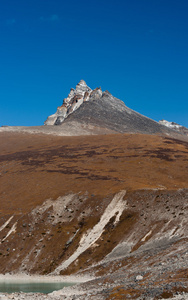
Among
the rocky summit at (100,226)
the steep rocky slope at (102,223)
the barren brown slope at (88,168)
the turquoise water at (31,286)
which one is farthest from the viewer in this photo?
the barren brown slope at (88,168)

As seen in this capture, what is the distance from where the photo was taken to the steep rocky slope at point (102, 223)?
55188 millimetres

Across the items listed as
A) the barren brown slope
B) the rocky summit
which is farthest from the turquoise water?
the barren brown slope

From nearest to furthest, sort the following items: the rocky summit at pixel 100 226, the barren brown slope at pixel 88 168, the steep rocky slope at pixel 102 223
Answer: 1. the rocky summit at pixel 100 226
2. the steep rocky slope at pixel 102 223
3. the barren brown slope at pixel 88 168

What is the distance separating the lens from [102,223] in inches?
3484

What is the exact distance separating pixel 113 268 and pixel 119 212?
85.3 ft

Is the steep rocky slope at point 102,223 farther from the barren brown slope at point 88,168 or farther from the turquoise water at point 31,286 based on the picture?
the turquoise water at point 31,286

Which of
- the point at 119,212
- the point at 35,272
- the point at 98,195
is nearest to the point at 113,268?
the point at 35,272

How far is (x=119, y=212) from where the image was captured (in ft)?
300

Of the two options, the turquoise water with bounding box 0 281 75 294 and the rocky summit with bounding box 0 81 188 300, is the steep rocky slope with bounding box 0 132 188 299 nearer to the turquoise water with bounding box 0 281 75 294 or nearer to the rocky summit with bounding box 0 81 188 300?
the rocky summit with bounding box 0 81 188 300

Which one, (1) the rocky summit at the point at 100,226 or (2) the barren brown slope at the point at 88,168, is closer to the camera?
(1) the rocky summit at the point at 100,226

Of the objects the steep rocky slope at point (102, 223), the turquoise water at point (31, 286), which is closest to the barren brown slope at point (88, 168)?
the steep rocky slope at point (102, 223)

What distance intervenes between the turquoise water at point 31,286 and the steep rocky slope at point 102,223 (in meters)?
6.14

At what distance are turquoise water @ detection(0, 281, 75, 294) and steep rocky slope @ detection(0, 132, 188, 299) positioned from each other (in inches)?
242

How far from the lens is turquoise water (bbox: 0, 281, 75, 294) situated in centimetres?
6119
